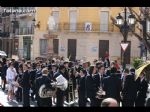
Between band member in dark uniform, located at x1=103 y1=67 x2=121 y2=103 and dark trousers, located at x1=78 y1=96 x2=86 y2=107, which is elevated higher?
band member in dark uniform, located at x1=103 y1=67 x2=121 y2=103

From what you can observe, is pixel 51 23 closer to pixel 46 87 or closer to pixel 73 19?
pixel 73 19

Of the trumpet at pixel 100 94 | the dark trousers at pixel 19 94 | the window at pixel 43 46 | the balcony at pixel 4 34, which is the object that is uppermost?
the balcony at pixel 4 34

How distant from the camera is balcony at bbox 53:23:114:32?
47.1 m

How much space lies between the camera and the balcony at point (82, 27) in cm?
4709

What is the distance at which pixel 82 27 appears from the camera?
156 ft

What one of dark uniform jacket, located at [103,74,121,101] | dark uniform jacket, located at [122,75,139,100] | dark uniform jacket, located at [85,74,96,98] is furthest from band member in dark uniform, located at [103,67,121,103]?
dark uniform jacket, located at [85,74,96,98]

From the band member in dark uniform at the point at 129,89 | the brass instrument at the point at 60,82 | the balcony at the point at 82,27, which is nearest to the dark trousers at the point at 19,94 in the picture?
the brass instrument at the point at 60,82

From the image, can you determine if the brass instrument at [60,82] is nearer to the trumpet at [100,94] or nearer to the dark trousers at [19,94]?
the trumpet at [100,94]

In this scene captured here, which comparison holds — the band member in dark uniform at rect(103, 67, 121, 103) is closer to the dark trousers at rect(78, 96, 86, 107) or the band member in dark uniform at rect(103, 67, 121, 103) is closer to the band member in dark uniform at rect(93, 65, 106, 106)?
the band member in dark uniform at rect(93, 65, 106, 106)

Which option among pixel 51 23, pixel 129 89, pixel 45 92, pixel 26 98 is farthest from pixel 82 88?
pixel 51 23
